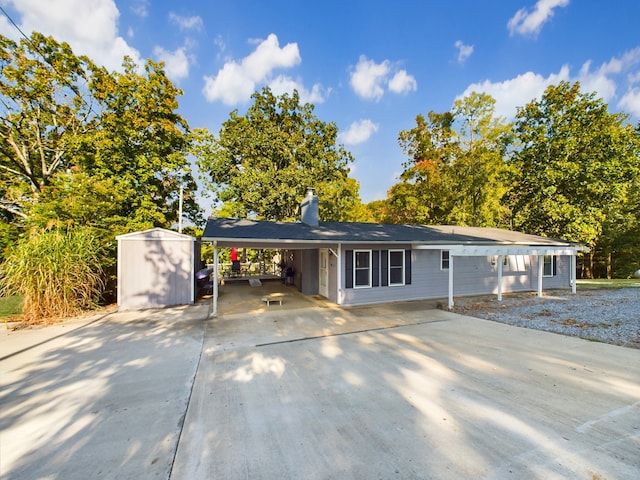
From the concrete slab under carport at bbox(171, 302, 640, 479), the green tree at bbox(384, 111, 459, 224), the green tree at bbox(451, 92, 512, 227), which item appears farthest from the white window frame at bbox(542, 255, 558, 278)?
the concrete slab under carport at bbox(171, 302, 640, 479)

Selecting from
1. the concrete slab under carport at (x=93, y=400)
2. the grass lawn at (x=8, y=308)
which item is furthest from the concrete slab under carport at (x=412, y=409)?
the grass lawn at (x=8, y=308)

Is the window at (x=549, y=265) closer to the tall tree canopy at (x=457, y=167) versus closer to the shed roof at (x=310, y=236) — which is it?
the shed roof at (x=310, y=236)

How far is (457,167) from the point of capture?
18.9 meters

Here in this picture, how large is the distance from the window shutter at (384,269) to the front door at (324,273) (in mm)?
1981

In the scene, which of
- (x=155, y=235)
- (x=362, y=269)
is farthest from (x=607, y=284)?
(x=155, y=235)

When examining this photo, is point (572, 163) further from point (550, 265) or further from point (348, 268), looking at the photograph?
point (348, 268)

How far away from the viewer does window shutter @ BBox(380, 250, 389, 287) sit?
9789 millimetres

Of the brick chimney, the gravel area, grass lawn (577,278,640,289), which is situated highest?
the brick chimney

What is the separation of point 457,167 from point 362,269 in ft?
44.4

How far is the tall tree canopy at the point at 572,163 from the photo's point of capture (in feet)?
54.4

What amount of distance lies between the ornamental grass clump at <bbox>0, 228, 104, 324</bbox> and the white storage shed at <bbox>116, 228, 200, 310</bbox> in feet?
2.58

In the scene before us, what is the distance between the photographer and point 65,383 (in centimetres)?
389

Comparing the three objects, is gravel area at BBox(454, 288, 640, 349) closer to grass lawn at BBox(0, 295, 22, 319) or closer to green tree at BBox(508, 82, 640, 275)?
green tree at BBox(508, 82, 640, 275)

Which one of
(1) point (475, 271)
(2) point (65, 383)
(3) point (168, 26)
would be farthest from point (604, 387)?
(3) point (168, 26)
